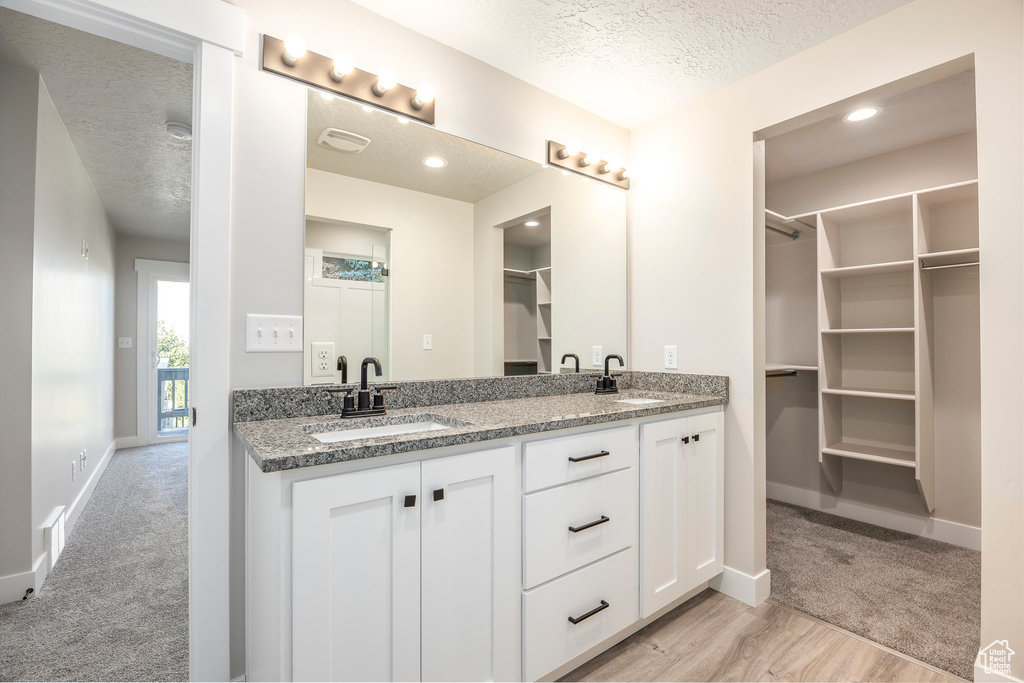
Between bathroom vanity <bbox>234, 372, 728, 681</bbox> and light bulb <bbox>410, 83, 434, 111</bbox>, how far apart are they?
1.11 meters

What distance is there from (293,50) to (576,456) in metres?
1.66

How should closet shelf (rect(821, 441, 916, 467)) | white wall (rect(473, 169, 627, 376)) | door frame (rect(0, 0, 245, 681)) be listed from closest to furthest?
door frame (rect(0, 0, 245, 681)) < white wall (rect(473, 169, 627, 376)) < closet shelf (rect(821, 441, 916, 467))

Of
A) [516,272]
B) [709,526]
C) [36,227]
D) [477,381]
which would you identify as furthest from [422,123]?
[709,526]

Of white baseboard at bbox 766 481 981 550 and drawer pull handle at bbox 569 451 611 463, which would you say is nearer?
drawer pull handle at bbox 569 451 611 463

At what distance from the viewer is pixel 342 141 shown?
172 centimetres

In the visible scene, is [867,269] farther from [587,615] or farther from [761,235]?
[587,615]

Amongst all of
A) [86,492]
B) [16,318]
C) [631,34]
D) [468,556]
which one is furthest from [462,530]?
[86,492]

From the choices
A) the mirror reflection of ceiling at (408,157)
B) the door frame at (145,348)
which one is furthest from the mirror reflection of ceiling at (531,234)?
the door frame at (145,348)

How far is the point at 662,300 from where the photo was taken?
2498mm

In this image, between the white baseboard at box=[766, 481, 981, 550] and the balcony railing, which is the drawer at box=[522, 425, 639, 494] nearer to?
the white baseboard at box=[766, 481, 981, 550]

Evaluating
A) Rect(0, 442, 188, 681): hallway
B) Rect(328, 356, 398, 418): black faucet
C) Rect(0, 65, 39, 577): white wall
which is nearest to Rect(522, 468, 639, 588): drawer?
Rect(328, 356, 398, 418): black faucet

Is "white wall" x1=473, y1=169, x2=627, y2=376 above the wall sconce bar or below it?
below

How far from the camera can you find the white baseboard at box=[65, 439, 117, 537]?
291 centimetres

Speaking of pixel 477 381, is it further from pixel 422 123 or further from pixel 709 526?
pixel 709 526
